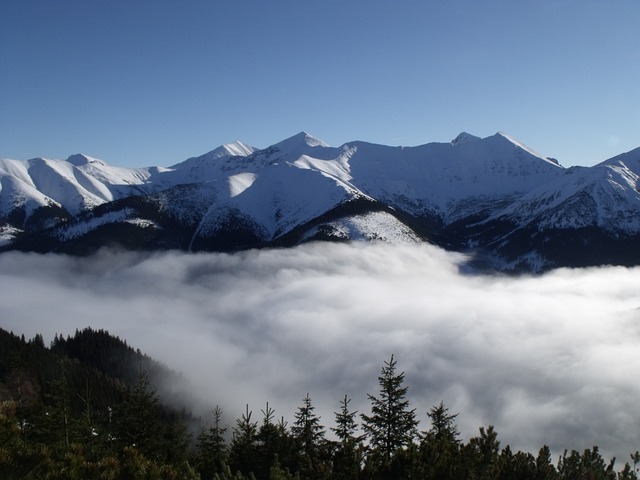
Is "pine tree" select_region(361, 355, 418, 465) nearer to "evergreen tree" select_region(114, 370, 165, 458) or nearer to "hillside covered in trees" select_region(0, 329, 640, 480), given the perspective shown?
"hillside covered in trees" select_region(0, 329, 640, 480)

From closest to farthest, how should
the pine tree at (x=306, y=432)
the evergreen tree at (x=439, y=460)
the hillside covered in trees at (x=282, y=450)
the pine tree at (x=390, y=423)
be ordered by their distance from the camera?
the hillside covered in trees at (x=282, y=450) < the evergreen tree at (x=439, y=460) < the pine tree at (x=390, y=423) < the pine tree at (x=306, y=432)

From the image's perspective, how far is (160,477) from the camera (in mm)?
11922

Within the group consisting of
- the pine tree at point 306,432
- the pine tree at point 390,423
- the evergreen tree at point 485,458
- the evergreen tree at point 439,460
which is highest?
the evergreen tree at point 439,460

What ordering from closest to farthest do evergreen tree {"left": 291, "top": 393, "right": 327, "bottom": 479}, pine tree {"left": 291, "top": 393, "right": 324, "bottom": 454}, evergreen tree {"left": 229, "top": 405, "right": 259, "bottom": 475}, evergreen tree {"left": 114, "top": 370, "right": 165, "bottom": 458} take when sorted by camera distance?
evergreen tree {"left": 229, "top": 405, "right": 259, "bottom": 475}
evergreen tree {"left": 291, "top": 393, "right": 327, "bottom": 479}
pine tree {"left": 291, "top": 393, "right": 324, "bottom": 454}
evergreen tree {"left": 114, "top": 370, "right": 165, "bottom": 458}

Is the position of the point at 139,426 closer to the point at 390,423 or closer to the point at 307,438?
the point at 307,438

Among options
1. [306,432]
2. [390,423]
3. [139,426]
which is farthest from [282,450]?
[139,426]


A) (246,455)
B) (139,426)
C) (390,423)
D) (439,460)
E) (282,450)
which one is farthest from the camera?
(139,426)

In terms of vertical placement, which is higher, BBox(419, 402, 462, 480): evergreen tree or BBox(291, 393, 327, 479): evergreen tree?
BBox(419, 402, 462, 480): evergreen tree

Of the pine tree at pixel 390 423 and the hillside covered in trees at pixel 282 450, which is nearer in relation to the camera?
the hillside covered in trees at pixel 282 450

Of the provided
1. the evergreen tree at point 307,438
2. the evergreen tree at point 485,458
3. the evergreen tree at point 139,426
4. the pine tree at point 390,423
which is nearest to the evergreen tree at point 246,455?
the evergreen tree at point 307,438

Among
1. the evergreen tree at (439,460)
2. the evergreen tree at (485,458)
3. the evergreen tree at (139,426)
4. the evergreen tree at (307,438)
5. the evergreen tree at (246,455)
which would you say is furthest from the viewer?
the evergreen tree at (139,426)

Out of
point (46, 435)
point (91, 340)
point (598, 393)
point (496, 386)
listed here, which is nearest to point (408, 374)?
point (496, 386)

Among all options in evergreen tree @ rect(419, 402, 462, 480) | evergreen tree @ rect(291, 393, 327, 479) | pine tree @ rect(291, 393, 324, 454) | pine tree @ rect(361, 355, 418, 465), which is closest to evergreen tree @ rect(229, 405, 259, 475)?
evergreen tree @ rect(291, 393, 327, 479)

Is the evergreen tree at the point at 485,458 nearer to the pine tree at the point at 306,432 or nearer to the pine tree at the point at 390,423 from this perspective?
the pine tree at the point at 390,423
